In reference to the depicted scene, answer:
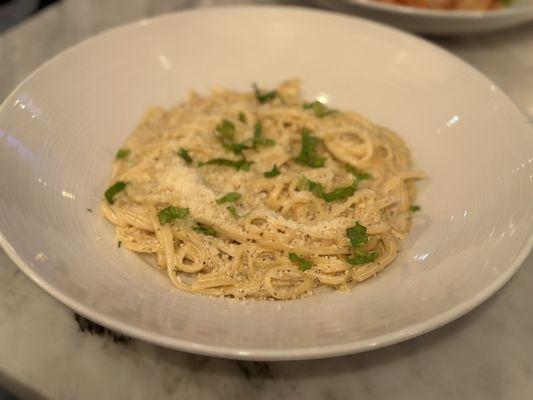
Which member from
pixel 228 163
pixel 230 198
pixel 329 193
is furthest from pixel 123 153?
pixel 329 193

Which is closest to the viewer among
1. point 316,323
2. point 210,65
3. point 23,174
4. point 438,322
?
point 438,322

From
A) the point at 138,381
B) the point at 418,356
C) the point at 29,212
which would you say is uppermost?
the point at 29,212

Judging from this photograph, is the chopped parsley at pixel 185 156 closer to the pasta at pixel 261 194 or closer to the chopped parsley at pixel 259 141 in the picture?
the pasta at pixel 261 194

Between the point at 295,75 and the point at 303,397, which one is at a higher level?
the point at 295,75

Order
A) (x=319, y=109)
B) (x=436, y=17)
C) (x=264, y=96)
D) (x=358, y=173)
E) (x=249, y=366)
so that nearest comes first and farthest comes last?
(x=249, y=366) < (x=358, y=173) < (x=319, y=109) < (x=264, y=96) < (x=436, y=17)

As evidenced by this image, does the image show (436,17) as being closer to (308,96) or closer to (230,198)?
(308,96)

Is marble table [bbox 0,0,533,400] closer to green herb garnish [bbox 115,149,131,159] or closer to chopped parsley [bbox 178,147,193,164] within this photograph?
green herb garnish [bbox 115,149,131,159]

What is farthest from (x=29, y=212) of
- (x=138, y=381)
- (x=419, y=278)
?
(x=419, y=278)

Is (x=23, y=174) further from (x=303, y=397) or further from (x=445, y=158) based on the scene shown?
(x=445, y=158)
